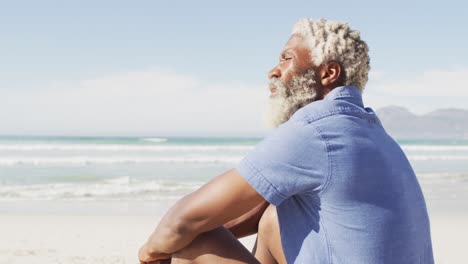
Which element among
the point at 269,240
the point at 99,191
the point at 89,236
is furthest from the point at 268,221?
the point at 99,191

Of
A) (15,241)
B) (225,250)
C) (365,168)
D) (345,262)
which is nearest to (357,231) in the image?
(345,262)

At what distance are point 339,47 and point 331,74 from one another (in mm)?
100

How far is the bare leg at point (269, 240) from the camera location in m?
2.16

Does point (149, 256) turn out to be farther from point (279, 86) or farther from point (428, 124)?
point (428, 124)

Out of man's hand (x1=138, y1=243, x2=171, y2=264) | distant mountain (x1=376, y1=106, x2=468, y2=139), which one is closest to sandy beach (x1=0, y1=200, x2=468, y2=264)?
man's hand (x1=138, y1=243, x2=171, y2=264)

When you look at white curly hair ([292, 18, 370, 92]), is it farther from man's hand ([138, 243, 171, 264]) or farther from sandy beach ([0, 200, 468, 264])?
sandy beach ([0, 200, 468, 264])

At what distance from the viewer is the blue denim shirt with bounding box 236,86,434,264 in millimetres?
1640

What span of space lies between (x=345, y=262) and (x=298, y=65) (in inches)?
28.0

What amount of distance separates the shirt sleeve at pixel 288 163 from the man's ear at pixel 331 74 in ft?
1.07

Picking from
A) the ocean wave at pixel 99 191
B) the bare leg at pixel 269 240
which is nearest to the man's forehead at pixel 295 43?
the bare leg at pixel 269 240

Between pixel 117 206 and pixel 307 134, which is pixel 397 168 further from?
pixel 117 206

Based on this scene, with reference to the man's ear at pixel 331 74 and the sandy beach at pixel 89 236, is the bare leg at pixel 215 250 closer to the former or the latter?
the man's ear at pixel 331 74

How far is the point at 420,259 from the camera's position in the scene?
1833mm

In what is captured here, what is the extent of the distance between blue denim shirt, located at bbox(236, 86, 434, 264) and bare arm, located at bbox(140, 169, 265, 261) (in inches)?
2.6
